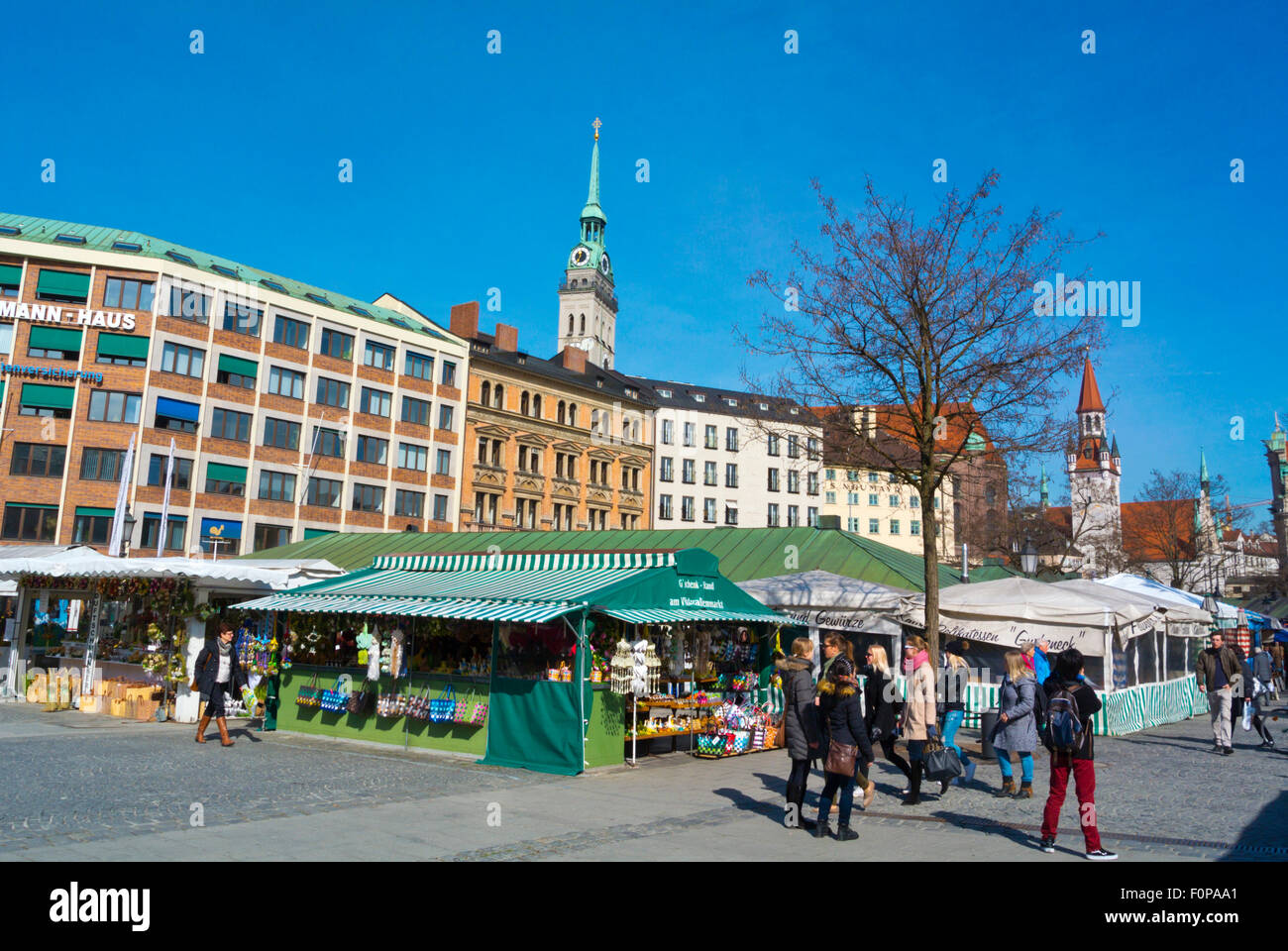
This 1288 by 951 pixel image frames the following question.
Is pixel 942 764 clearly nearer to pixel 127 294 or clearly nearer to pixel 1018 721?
pixel 1018 721

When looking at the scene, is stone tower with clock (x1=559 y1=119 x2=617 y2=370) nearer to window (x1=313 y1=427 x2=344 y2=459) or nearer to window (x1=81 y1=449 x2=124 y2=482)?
window (x1=313 y1=427 x2=344 y2=459)

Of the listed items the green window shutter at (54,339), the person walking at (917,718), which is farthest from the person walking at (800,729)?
the green window shutter at (54,339)

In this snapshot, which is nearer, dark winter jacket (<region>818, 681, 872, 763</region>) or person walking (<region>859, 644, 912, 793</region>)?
dark winter jacket (<region>818, 681, 872, 763</region>)

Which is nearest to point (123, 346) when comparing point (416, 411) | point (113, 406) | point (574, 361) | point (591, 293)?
point (113, 406)

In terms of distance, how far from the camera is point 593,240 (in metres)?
121

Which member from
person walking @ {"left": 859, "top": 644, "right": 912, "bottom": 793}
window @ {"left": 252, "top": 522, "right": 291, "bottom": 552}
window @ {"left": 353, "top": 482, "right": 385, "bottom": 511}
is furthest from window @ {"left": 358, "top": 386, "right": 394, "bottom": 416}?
person walking @ {"left": 859, "top": 644, "right": 912, "bottom": 793}

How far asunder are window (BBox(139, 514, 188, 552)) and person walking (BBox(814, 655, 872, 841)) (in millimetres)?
42366

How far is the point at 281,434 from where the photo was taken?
167ft

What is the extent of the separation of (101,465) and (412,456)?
52.2ft

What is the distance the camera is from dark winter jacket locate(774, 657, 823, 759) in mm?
10258

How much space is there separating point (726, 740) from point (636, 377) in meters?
66.4

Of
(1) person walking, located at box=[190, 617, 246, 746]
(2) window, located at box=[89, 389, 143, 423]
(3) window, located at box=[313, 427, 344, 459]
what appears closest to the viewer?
(1) person walking, located at box=[190, 617, 246, 746]
